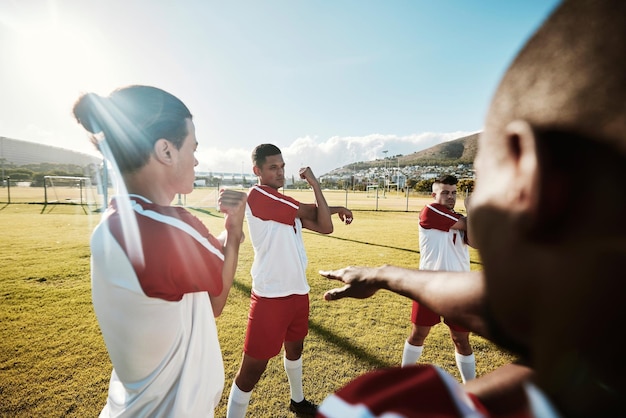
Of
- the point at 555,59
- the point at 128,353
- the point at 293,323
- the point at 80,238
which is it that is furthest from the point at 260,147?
the point at 80,238

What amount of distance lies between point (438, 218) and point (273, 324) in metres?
2.53

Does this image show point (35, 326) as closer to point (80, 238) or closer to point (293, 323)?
point (293, 323)

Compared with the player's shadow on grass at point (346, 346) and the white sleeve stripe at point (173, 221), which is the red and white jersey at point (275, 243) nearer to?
the player's shadow on grass at point (346, 346)

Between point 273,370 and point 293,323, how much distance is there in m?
1.19

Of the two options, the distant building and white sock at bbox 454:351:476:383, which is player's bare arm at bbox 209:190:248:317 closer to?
white sock at bbox 454:351:476:383

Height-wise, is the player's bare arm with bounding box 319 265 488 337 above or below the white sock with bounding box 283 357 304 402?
above

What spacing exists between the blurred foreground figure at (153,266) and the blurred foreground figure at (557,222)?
1011mm

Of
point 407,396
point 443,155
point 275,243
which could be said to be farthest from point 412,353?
point 443,155

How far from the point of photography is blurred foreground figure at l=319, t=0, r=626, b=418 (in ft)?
1.29

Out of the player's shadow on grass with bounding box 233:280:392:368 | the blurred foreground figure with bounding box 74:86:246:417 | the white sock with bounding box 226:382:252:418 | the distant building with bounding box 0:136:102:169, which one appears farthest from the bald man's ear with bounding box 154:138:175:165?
the distant building with bounding box 0:136:102:169

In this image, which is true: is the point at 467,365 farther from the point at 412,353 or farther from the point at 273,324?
the point at 273,324

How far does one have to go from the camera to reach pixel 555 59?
49 cm

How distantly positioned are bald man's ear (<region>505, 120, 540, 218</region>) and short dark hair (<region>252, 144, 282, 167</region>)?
3.23 m

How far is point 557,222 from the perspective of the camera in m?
0.43
